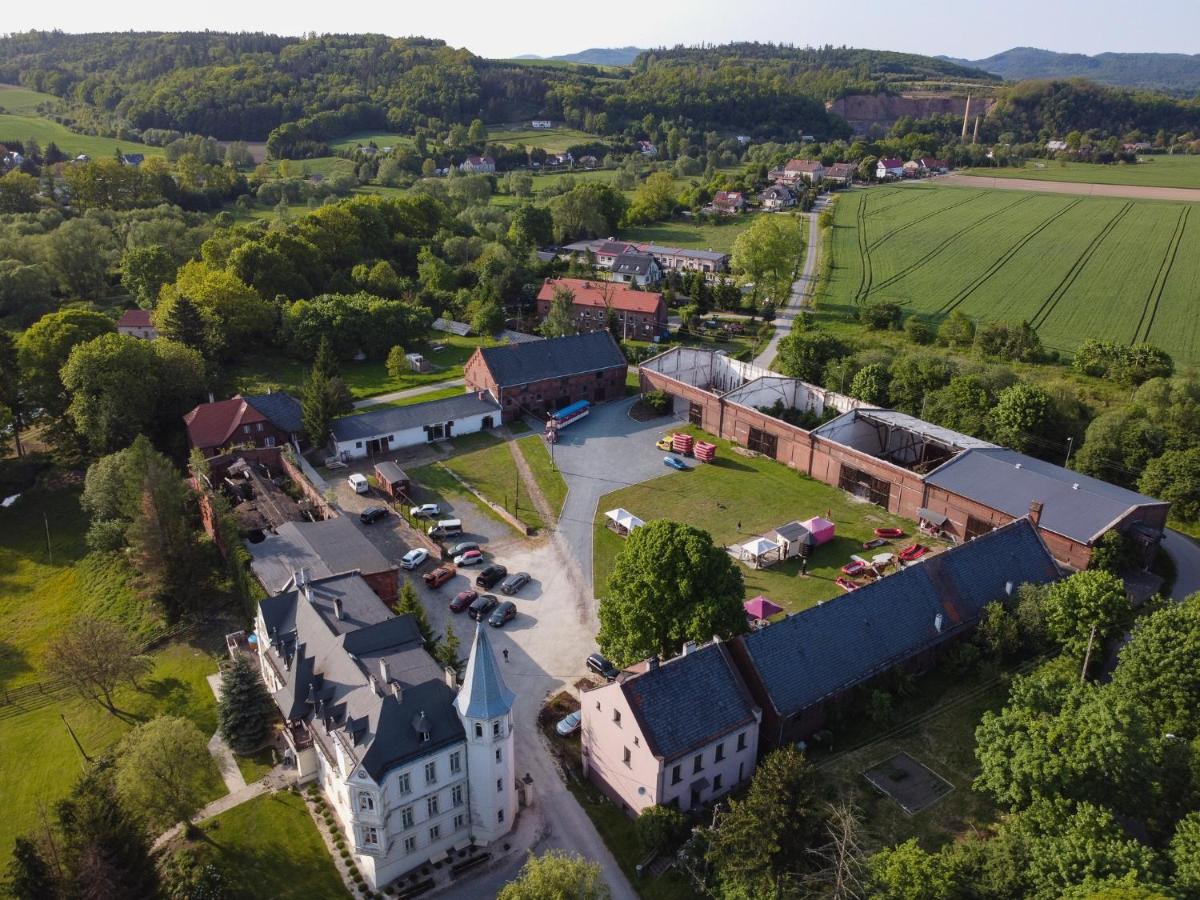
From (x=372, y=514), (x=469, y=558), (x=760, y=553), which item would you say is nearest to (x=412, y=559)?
(x=469, y=558)

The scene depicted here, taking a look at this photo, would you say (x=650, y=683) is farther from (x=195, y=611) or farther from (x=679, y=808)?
(x=195, y=611)

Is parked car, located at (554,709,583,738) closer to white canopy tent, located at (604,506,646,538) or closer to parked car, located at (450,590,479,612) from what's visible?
parked car, located at (450,590,479,612)

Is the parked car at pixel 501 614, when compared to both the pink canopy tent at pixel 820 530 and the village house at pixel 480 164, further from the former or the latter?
the village house at pixel 480 164

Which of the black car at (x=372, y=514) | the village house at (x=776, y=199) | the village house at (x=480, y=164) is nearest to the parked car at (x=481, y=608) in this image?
the black car at (x=372, y=514)

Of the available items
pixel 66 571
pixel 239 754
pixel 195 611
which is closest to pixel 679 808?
pixel 239 754

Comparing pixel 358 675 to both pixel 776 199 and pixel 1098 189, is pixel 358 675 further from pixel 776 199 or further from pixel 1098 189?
pixel 1098 189

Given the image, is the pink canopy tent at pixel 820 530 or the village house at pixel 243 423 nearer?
the pink canopy tent at pixel 820 530
